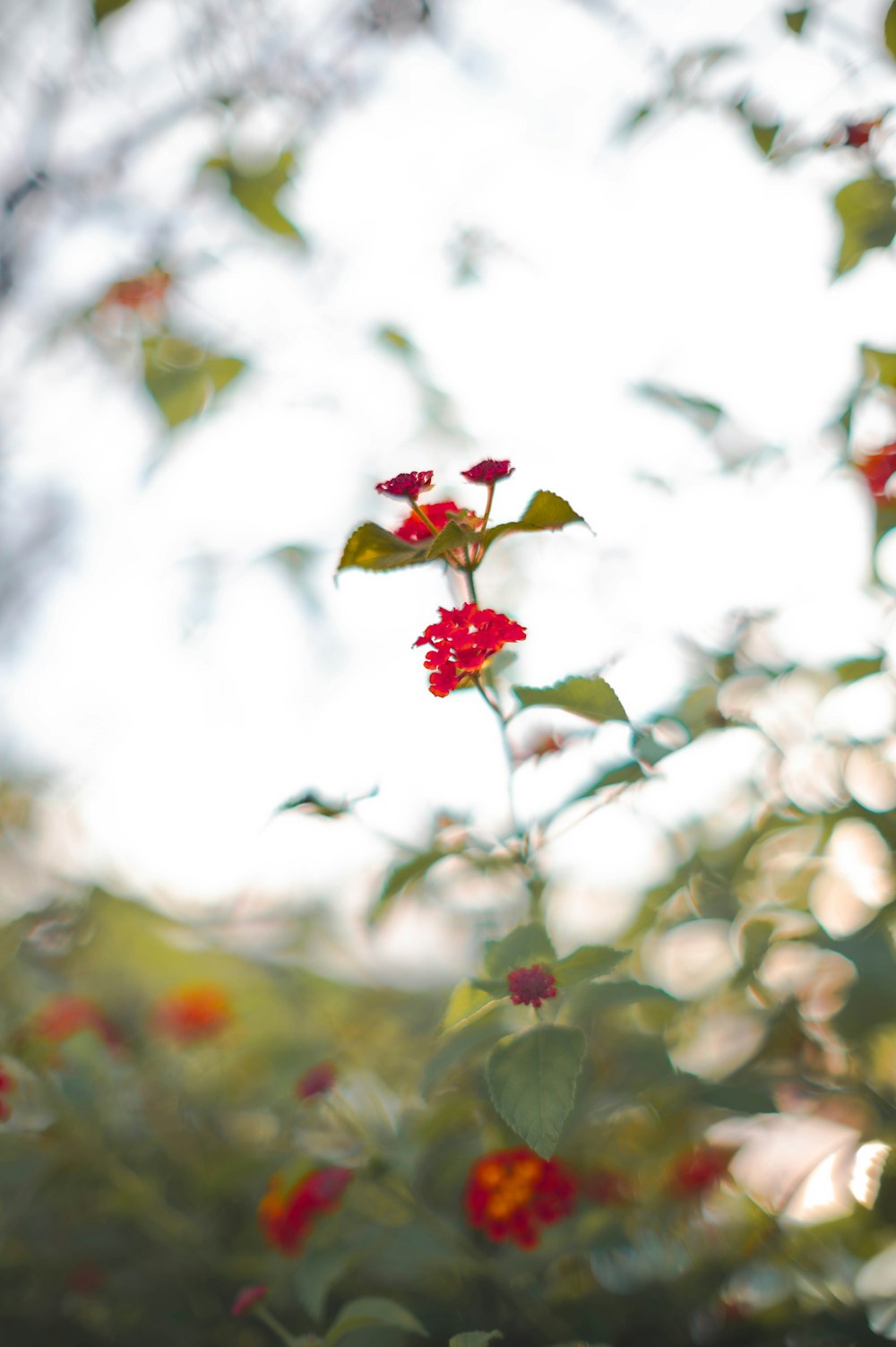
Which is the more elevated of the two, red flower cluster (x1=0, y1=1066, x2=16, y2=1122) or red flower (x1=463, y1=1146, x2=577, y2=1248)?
red flower (x1=463, y1=1146, x2=577, y2=1248)

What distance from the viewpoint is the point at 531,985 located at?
1.72 ft

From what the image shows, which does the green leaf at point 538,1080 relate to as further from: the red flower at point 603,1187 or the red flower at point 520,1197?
the red flower at point 603,1187

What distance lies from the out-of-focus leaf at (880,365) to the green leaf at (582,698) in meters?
0.33

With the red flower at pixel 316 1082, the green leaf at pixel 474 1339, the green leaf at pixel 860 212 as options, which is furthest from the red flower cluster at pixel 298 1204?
the green leaf at pixel 860 212

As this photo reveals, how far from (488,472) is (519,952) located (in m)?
0.27

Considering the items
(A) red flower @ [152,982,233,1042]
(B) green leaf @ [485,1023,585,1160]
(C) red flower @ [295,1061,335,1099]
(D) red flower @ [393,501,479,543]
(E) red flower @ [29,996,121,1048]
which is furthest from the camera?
(A) red flower @ [152,982,233,1042]

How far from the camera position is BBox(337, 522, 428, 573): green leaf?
533 millimetres

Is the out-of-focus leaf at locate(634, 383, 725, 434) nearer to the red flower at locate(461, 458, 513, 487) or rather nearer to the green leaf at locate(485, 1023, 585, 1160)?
the red flower at locate(461, 458, 513, 487)

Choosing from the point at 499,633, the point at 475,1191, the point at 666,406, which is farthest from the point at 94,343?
the point at 475,1191

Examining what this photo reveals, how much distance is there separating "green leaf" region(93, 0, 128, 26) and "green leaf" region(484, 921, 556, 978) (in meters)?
0.76

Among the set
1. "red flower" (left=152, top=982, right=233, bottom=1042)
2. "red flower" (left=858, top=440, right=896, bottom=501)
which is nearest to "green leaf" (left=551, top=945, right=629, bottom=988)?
"red flower" (left=858, top=440, right=896, bottom=501)

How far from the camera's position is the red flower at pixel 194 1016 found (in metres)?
1.27

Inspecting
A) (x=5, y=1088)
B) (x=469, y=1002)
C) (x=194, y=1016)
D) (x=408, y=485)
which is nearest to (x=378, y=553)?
(x=408, y=485)

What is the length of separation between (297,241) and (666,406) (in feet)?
1.34
